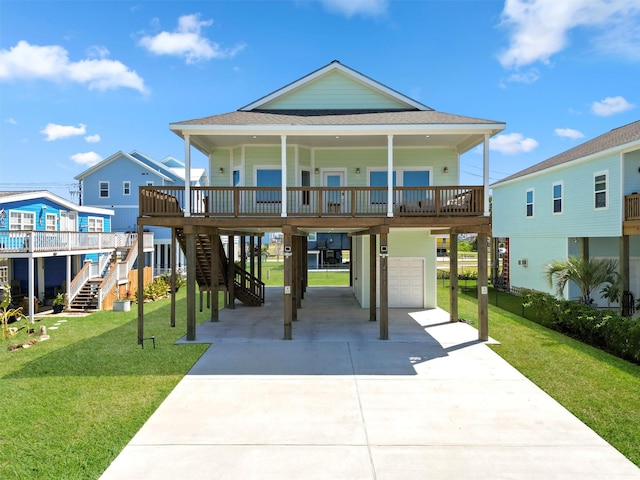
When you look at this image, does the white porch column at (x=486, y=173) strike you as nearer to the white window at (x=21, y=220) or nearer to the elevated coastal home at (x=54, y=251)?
the elevated coastal home at (x=54, y=251)

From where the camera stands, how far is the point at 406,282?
53.7 ft

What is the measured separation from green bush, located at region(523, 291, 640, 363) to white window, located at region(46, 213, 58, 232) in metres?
23.0

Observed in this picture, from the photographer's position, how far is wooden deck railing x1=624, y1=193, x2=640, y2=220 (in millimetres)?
13789

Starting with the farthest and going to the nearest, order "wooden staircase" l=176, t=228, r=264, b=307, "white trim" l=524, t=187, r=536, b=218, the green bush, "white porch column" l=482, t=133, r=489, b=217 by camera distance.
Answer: "white trim" l=524, t=187, r=536, b=218, "wooden staircase" l=176, t=228, r=264, b=307, "white porch column" l=482, t=133, r=489, b=217, the green bush

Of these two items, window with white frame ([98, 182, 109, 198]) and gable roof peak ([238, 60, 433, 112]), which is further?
window with white frame ([98, 182, 109, 198])

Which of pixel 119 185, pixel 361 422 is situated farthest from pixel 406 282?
pixel 119 185

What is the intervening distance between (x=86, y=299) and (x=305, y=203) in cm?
1170

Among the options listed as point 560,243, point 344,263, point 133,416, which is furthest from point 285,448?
point 344,263

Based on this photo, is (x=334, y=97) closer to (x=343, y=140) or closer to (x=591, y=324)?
(x=343, y=140)

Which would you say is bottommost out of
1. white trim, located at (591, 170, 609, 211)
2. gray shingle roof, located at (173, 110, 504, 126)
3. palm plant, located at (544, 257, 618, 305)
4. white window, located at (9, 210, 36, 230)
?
palm plant, located at (544, 257, 618, 305)

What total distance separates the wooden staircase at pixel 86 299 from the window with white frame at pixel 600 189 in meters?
21.8

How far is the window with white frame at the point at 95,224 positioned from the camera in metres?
24.4

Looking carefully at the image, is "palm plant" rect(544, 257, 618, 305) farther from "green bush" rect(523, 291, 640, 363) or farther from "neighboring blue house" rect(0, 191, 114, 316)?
"neighboring blue house" rect(0, 191, 114, 316)

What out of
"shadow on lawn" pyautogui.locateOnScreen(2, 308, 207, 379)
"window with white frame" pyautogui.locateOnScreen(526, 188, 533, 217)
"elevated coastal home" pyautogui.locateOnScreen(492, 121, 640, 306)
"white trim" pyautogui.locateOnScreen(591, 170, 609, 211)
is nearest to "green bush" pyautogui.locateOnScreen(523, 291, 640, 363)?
"elevated coastal home" pyautogui.locateOnScreen(492, 121, 640, 306)
